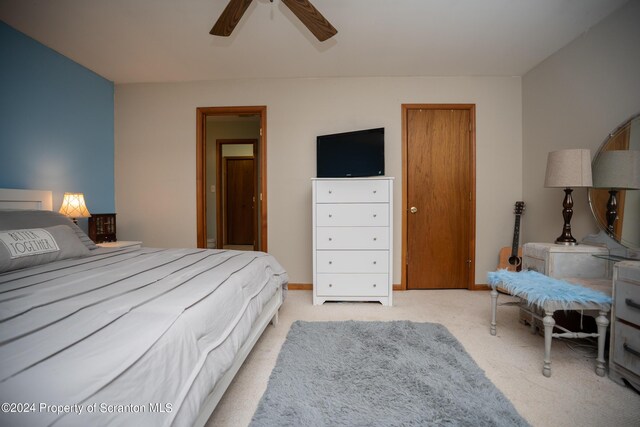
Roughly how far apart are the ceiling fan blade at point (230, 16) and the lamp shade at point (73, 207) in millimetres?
2073

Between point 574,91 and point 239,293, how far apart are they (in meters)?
3.30

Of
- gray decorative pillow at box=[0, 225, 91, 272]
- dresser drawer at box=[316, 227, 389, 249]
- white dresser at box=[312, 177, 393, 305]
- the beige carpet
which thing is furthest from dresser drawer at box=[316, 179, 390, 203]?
gray decorative pillow at box=[0, 225, 91, 272]

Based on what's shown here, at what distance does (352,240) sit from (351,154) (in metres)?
0.93

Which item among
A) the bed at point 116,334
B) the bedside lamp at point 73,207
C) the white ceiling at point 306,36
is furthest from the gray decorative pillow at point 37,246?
the white ceiling at point 306,36

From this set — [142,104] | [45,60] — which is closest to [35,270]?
[45,60]

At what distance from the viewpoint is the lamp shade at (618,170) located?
203 cm

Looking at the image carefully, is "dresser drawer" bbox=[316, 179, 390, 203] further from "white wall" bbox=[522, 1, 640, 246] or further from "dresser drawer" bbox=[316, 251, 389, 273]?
"white wall" bbox=[522, 1, 640, 246]

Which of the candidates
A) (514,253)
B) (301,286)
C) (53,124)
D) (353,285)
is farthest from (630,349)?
(53,124)

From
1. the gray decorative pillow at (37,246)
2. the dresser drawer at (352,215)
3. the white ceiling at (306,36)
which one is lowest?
the gray decorative pillow at (37,246)

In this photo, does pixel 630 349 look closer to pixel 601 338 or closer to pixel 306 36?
pixel 601 338

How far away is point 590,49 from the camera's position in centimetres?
241

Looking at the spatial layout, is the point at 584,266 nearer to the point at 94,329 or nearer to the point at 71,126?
the point at 94,329

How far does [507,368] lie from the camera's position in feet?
5.62

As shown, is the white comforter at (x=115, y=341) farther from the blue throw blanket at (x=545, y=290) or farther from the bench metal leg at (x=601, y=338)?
the bench metal leg at (x=601, y=338)
